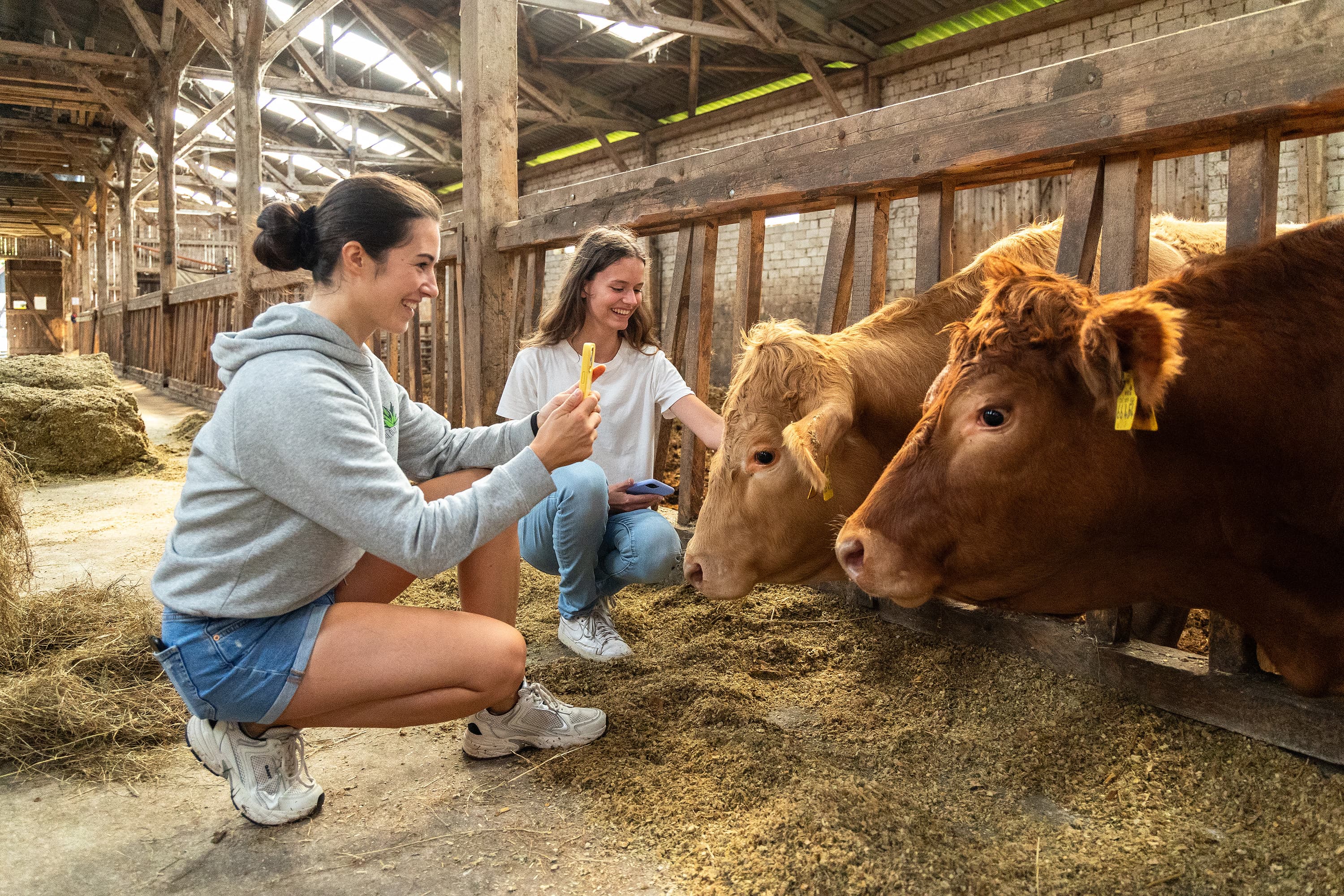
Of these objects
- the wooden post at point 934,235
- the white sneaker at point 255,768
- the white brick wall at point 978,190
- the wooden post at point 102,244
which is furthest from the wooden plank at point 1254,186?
the wooden post at point 102,244

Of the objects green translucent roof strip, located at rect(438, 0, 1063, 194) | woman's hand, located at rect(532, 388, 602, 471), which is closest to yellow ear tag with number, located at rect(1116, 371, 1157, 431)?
woman's hand, located at rect(532, 388, 602, 471)

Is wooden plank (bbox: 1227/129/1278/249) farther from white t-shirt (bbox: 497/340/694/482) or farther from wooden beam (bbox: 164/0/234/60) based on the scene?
wooden beam (bbox: 164/0/234/60)

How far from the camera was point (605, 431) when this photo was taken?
328 centimetres

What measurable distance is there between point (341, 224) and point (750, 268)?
1781 millimetres

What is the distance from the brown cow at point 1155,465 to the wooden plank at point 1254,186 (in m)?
0.16

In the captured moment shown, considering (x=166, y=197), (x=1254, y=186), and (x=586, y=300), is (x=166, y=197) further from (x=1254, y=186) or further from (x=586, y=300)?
(x=1254, y=186)

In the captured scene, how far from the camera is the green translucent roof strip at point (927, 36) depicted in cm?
970

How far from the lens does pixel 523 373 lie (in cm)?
329

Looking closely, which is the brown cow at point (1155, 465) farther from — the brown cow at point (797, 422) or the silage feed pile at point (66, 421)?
the silage feed pile at point (66, 421)

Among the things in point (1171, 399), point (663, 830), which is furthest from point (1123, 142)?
point (663, 830)

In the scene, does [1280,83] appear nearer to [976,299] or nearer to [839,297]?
[976,299]

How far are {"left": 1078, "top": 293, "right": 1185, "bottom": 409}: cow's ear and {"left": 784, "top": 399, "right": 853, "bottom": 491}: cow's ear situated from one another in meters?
0.69

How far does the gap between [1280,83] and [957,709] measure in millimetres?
1639

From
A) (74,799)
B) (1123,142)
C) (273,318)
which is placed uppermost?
(1123,142)
